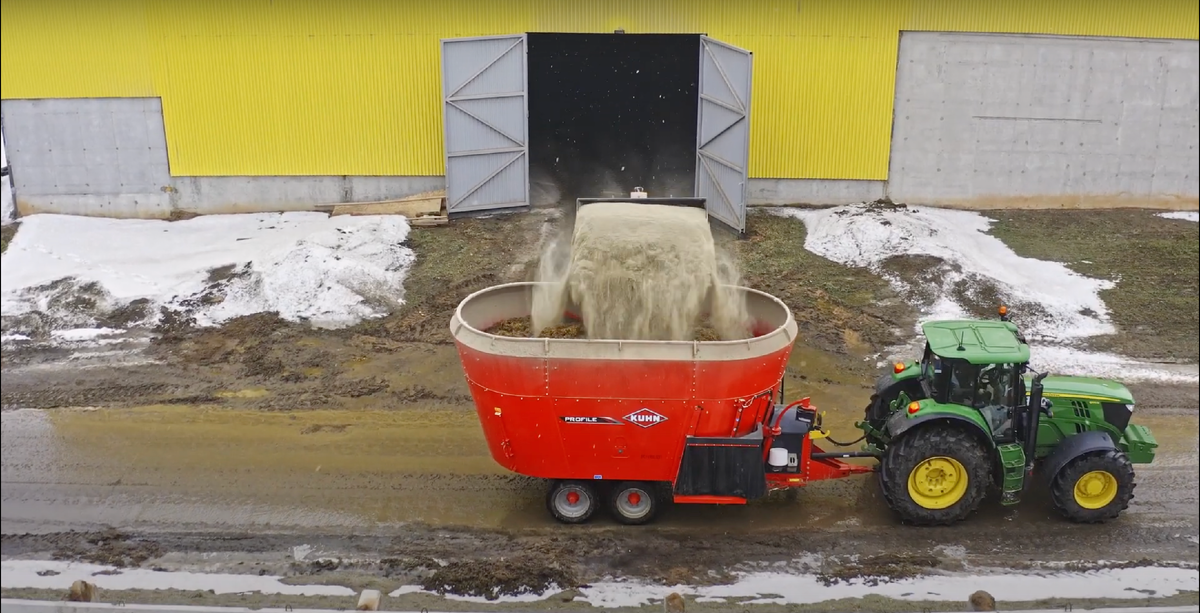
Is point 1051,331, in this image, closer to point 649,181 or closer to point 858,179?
point 858,179

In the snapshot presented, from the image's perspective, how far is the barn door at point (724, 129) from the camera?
1608cm

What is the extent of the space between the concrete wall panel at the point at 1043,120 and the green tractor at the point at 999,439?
10.4 m

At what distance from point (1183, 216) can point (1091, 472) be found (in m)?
12.6

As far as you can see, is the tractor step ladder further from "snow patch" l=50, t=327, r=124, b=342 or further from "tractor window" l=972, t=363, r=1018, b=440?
"snow patch" l=50, t=327, r=124, b=342

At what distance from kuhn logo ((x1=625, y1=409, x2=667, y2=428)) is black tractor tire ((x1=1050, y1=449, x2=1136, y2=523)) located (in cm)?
357

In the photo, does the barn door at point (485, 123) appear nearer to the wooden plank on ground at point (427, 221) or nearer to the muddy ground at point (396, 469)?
the wooden plank on ground at point (427, 221)

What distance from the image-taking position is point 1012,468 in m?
7.86

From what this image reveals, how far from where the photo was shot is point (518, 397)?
7.56 metres

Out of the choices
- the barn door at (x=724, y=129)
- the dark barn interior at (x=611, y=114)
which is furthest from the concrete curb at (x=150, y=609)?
the dark barn interior at (x=611, y=114)

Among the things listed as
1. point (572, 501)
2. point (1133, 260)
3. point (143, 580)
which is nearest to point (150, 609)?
point (143, 580)

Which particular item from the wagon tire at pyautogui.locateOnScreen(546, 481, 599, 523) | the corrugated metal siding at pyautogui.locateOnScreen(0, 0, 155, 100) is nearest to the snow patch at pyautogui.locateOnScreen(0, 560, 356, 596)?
the wagon tire at pyautogui.locateOnScreen(546, 481, 599, 523)

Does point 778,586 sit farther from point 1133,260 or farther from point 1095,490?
point 1133,260

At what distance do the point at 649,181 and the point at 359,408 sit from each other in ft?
29.9

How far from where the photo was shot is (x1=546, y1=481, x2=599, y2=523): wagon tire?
8.05m
